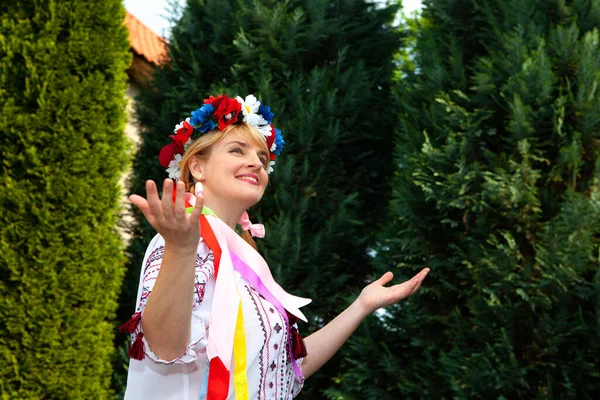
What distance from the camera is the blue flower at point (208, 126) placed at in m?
2.76

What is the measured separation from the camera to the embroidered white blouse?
2125 millimetres

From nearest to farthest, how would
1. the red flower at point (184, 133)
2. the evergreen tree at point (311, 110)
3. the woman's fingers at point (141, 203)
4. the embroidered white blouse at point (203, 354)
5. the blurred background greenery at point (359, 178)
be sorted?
the woman's fingers at point (141, 203)
the embroidered white blouse at point (203, 354)
the red flower at point (184, 133)
the blurred background greenery at point (359, 178)
the evergreen tree at point (311, 110)

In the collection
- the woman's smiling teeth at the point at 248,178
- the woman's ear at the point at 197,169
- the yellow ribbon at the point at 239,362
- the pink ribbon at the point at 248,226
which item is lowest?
the yellow ribbon at the point at 239,362

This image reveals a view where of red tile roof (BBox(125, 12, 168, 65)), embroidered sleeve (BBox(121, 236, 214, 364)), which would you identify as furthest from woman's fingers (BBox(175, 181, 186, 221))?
red tile roof (BBox(125, 12, 168, 65))

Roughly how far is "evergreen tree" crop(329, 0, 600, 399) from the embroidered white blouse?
6.91ft

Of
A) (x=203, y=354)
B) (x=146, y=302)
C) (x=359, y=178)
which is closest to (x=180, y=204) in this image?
(x=146, y=302)

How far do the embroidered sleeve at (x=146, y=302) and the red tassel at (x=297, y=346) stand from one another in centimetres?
45

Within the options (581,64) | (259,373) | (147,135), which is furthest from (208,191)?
(147,135)

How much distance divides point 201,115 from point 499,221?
7.78 feet

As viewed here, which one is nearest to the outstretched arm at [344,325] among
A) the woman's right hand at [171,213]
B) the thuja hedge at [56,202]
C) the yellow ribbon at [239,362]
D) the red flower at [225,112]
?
the yellow ribbon at [239,362]

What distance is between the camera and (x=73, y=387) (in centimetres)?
598

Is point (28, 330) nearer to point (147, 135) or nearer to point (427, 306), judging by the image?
point (147, 135)

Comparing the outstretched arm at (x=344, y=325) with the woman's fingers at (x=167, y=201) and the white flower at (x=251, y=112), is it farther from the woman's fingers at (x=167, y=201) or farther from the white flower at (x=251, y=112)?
the woman's fingers at (x=167, y=201)

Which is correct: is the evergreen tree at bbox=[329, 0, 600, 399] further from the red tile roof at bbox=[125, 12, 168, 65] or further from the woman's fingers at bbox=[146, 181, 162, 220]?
the red tile roof at bbox=[125, 12, 168, 65]
